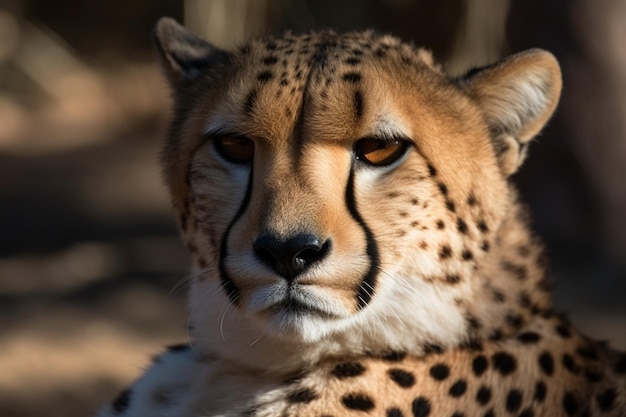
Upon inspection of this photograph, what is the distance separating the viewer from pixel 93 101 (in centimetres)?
836

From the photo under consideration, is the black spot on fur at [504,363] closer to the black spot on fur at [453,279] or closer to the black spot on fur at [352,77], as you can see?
the black spot on fur at [453,279]

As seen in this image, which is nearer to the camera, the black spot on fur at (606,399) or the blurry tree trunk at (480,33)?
the black spot on fur at (606,399)

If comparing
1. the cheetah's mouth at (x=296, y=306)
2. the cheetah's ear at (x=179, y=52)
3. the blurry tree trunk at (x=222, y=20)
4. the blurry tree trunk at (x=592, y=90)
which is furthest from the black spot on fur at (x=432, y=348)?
the blurry tree trunk at (x=222, y=20)

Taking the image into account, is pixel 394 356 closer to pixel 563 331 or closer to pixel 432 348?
pixel 432 348

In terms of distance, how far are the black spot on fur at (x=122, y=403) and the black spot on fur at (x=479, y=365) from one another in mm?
732

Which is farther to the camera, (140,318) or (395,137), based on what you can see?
(140,318)

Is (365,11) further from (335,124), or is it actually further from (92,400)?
(335,124)

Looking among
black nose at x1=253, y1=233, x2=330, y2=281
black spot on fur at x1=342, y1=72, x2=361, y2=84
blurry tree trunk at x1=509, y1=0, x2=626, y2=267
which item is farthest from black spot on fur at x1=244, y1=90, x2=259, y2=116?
blurry tree trunk at x1=509, y1=0, x2=626, y2=267

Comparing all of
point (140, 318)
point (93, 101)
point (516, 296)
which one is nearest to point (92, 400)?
point (140, 318)

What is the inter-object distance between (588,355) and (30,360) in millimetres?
2487

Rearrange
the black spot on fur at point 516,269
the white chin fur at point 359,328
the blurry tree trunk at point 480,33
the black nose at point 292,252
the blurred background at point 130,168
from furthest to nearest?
the blurry tree trunk at point 480,33, the blurred background at point 130,168, the black spot on fur at point 516,269, the white chin fur at point 359,328, the black nose at point 292,252

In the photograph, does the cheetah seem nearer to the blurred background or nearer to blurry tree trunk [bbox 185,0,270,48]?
the blurred background

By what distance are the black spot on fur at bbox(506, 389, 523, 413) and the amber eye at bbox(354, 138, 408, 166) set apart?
45 cm

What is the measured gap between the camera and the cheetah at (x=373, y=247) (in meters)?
1.98
